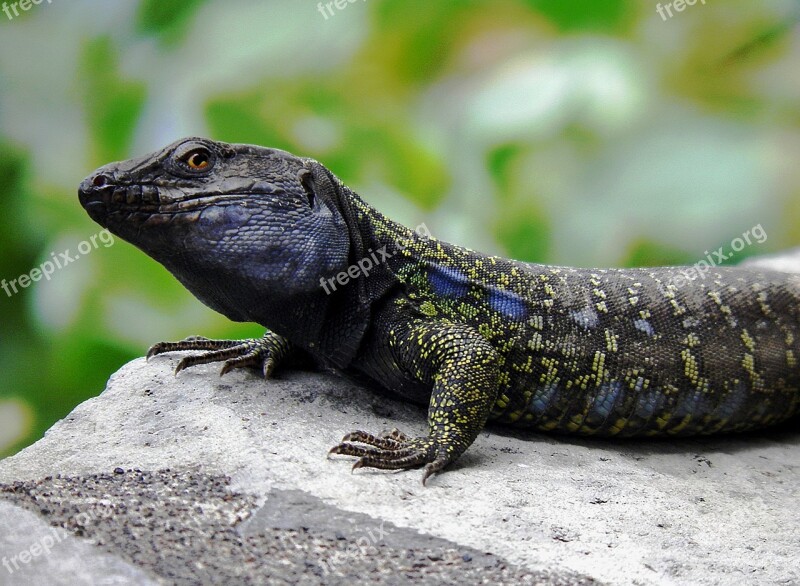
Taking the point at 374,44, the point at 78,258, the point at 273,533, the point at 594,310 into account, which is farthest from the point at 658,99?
the point at 273,533

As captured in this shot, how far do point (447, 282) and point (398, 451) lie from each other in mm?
1233

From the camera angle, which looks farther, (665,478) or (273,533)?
(665,478)

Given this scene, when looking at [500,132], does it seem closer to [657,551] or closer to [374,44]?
[374,44]

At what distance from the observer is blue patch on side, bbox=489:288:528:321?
199 inches

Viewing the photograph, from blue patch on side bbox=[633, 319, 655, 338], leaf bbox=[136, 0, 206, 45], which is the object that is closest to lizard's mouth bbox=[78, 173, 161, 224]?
blue patch on side bbox=[633, 319, 655, 338]

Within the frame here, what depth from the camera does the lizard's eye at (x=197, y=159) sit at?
15.0 ft

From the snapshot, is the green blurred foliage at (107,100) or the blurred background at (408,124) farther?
the green blurred foliage at (107,100)

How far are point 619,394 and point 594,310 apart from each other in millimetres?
580

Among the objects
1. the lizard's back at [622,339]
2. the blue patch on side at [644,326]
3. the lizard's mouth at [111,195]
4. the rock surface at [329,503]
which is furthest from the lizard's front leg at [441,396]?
the lizard's mouth at [111,195]

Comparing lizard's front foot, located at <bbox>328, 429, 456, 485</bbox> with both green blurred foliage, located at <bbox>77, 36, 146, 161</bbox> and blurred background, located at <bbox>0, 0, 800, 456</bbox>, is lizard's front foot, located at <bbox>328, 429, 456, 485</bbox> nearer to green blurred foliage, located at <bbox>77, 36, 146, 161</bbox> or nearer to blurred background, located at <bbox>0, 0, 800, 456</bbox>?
blurred background, located at <bbox>0, 0, 800, 456</bbox>

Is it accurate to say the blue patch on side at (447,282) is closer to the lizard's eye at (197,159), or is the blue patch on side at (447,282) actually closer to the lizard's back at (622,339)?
the lizard's back at (622,339)

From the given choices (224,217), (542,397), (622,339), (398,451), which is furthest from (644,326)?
(224,217)

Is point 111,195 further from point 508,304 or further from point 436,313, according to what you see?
point 508,304

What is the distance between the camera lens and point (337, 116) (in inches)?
329
